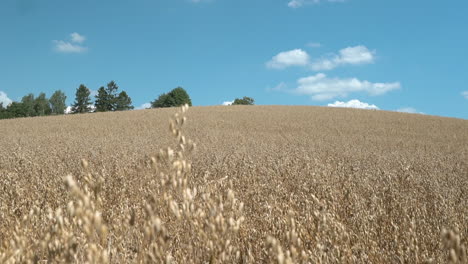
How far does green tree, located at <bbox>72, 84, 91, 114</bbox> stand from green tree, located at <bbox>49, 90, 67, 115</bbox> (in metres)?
7.64

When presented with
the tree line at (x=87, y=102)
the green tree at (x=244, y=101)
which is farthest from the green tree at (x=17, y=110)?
the green tree at (x=244, y=101)

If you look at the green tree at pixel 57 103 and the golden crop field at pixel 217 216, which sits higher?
the green tree at pixel 57 103

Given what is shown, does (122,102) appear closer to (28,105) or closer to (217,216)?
(28,105)

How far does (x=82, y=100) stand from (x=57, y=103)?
1058cm

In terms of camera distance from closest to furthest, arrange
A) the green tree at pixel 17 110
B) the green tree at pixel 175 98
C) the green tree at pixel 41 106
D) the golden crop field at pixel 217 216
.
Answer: the golden crop field at pixel 217 216
the green tree at pixel 17 110
the green tree at pixel 175 98
the green tree at pixel 41 106

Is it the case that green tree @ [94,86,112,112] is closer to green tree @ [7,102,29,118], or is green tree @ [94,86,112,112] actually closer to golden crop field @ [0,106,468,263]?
green tree @ [7,102,29,118]

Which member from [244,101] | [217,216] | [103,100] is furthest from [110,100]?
[217,216]

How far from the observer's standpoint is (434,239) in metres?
2.86

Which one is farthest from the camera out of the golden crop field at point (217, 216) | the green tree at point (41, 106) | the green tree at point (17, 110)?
the green tree at point (41, 106)

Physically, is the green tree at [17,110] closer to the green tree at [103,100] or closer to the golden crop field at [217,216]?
the green tree at [103,100]

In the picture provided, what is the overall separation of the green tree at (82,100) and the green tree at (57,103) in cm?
764

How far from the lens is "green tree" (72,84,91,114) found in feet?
272

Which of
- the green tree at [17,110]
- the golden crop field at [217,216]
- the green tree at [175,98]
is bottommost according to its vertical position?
the golden crop field at [217,216]

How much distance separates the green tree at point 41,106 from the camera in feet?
282
